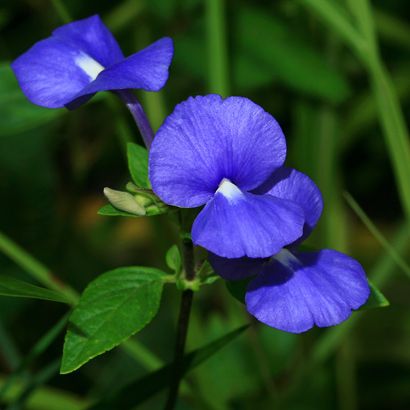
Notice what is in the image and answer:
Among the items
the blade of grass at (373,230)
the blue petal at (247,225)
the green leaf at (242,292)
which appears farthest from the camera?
the blade of grass at (373,230)

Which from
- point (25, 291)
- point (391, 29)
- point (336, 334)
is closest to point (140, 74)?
point (25, 291)

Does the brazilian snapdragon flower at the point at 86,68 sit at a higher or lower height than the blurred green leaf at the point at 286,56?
higher

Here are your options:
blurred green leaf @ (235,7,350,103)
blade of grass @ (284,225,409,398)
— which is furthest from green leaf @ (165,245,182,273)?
blurred green leaf @ (235,7,350,103)

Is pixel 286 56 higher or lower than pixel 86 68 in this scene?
lower

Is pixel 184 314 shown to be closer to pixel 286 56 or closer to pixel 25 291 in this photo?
pixel 25 291

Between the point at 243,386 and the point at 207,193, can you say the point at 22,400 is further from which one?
the point at 243,386

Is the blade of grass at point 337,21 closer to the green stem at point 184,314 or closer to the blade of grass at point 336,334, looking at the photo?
the blade of grass at point 336,334

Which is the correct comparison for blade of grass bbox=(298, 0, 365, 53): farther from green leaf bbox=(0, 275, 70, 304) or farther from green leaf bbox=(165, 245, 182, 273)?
green leaf bbox=(0, 275, 70, 304)

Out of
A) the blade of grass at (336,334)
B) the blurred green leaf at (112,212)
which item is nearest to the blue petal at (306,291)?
the blurred green leaf at (112,212)
